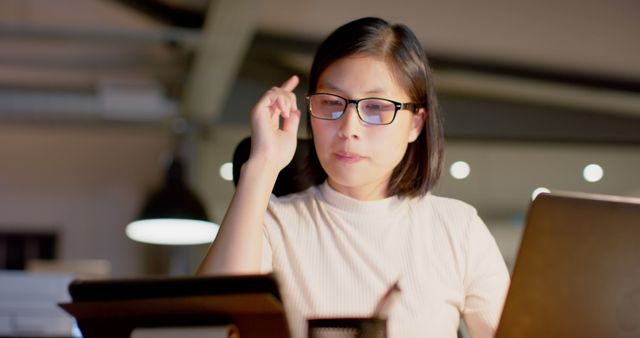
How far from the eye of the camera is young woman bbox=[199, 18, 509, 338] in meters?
1.57

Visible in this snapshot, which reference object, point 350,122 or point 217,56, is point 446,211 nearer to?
point 350,122

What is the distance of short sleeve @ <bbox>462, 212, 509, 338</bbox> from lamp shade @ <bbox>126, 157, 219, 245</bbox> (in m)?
4.43

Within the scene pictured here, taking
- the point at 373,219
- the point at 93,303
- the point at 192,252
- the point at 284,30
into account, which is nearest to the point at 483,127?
the point at 284,30

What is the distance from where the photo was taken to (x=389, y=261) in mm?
1627

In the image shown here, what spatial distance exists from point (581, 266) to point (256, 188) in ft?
1.75

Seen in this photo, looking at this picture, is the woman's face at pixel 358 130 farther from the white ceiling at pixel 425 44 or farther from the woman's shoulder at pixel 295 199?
the white ceiling at pixel 425 44

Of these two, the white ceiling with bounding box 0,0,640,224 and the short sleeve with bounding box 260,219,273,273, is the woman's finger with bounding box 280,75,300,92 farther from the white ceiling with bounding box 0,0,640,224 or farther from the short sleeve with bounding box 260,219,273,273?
the white ceiling with bounding box 0,0,640,224

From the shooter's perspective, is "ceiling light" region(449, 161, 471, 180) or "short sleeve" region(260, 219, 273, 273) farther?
"ceiling light" region(449, 161, 471, 180)

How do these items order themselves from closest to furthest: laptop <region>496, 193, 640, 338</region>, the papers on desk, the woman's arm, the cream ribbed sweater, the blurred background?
laptop <region>496, 193, 640, 338</region> → the woman's arm → the cream ribbed sweater → the papers on desk → the blurred background

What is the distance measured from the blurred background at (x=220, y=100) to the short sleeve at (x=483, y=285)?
373 centimetres

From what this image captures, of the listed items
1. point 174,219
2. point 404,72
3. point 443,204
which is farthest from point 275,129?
point 174,219

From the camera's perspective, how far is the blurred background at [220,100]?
5914mm

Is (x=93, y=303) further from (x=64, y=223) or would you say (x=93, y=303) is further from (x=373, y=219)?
(x=64, y=223)

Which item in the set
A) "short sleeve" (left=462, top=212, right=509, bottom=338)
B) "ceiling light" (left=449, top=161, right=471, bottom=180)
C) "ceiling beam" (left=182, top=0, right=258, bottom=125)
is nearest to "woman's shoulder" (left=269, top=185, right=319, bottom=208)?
"short sleeve" (left=462, top=212, right=509, bottom=338)
